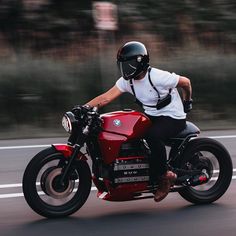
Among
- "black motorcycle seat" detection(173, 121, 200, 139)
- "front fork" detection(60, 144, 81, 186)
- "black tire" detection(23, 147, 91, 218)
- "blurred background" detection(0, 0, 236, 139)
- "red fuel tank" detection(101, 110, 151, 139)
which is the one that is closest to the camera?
"black tire" detection(23, 147, 91, 218)

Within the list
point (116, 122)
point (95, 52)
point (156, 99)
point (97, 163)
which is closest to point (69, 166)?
point (97, 163)

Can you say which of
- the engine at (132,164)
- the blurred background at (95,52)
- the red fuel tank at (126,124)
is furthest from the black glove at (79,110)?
the blurred background at (95,52)

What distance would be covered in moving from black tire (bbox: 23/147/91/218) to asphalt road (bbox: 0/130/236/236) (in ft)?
0.32

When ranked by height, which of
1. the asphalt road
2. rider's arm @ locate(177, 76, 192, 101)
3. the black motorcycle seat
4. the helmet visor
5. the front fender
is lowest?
the asphalt road

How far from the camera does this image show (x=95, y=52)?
17.6 m

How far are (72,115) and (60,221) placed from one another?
Answer: 99 cm

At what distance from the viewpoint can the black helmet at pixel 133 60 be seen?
21.4ft

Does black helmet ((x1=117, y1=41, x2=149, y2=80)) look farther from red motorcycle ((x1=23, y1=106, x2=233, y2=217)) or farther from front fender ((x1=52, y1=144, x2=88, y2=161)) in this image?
front fender ((x1=52, y1=144, x2=88, y2=161))

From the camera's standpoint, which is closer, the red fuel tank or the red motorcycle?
the red motorcycle

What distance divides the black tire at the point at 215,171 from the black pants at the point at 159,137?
29cm

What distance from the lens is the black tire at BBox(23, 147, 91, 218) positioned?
630 cm

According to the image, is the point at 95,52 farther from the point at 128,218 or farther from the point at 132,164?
the point at 128,218

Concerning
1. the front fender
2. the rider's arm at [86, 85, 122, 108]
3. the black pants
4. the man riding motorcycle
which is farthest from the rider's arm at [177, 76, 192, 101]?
the front fender

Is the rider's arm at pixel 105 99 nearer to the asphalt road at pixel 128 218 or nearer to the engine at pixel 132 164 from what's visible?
the engine at pixel 132 164
